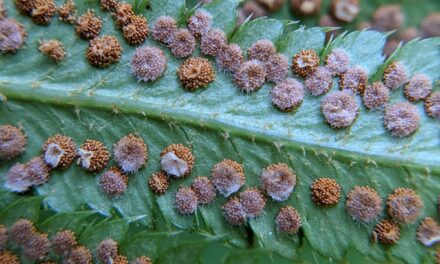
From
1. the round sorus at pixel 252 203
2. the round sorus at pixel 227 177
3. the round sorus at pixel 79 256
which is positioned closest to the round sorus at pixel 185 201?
the round sorus at pixel 227 177

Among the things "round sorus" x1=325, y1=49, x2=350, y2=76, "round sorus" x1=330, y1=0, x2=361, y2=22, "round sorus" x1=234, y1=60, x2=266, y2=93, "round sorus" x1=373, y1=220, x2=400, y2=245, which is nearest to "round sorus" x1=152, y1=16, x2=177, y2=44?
"round sorus" x1=234, y1=60, x2=266, y2=93

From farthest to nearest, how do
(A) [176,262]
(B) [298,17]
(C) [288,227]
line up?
(B) [298,17] → (C) [288,227] → (A) [176,262]

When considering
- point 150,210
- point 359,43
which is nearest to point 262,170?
point 150,210

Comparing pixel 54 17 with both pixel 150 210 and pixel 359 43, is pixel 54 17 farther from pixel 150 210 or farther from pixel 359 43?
pixel 359 43

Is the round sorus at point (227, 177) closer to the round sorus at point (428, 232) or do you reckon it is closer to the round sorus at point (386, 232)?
the round sorus at point (386, 232)

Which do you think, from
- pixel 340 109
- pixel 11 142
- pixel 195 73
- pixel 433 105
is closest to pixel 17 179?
pixel 11 142
